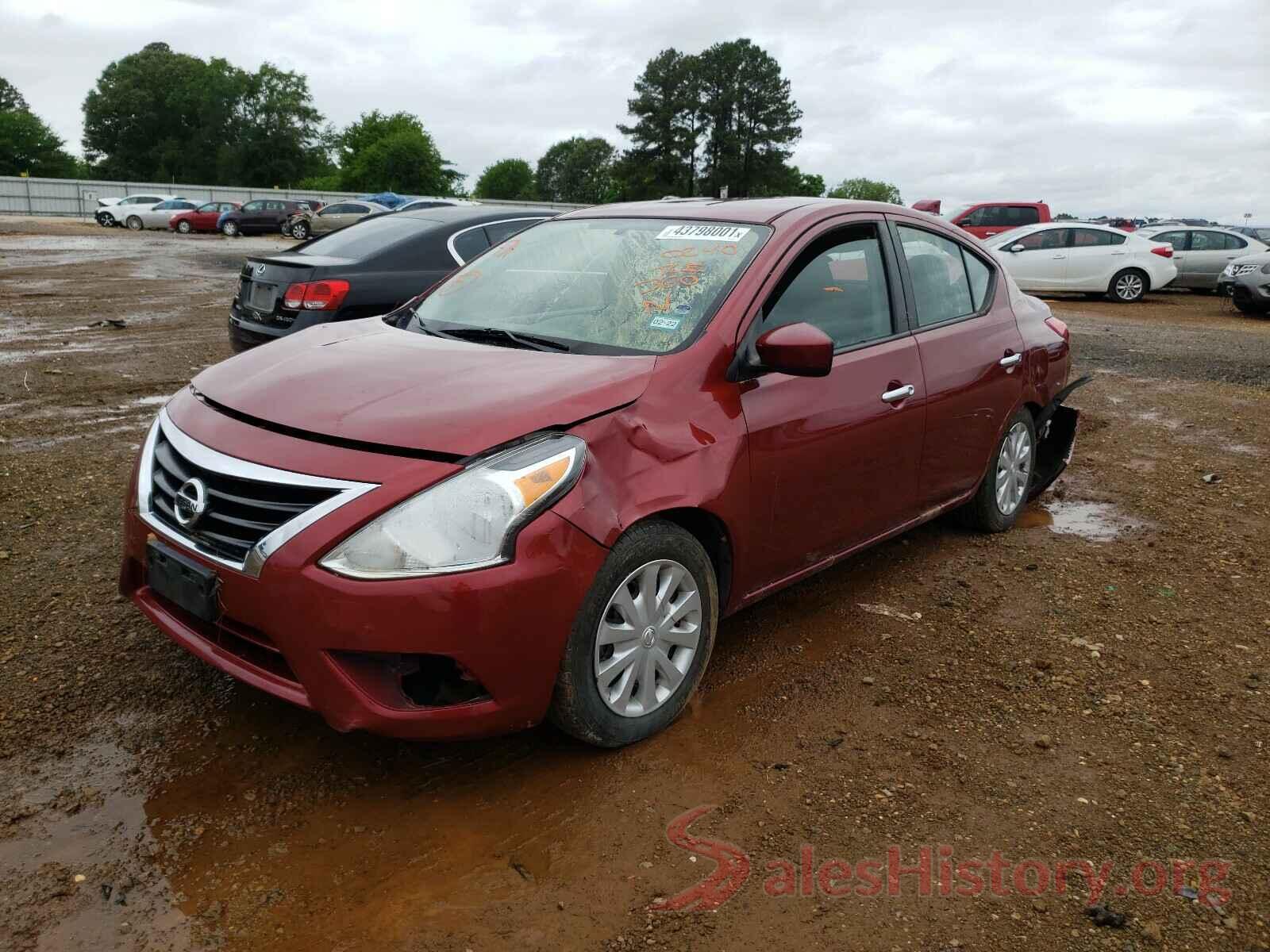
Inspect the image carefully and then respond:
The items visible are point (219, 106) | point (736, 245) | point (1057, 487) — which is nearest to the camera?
point (736, 245)

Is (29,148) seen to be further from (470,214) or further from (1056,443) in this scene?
(1056,443)

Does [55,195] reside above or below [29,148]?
below

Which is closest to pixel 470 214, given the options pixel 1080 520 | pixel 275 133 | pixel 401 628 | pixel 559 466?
pixel 1080 520

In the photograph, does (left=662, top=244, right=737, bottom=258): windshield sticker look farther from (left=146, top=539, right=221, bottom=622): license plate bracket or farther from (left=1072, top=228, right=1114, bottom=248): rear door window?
(left=1072, top=228, right=1114, bottom=248): rear door window

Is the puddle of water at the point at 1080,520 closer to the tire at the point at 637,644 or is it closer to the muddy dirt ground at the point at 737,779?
the muddy dirt ground at the point at 737,779

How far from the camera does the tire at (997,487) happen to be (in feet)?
16.6

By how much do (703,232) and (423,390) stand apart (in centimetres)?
A: 139

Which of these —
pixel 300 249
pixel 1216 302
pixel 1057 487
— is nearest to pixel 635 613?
pixel 1057 487

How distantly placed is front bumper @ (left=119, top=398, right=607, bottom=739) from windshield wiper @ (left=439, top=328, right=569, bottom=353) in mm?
910

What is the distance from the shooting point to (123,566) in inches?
129

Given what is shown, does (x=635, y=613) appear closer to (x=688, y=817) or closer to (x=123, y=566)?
(x=688, y=817)

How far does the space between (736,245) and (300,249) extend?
5.12 meters

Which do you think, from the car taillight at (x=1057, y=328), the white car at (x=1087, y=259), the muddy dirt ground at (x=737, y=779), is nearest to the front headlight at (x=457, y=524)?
the muddy dirt ground at (x=737, y=779)

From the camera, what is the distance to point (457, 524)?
2682mm
